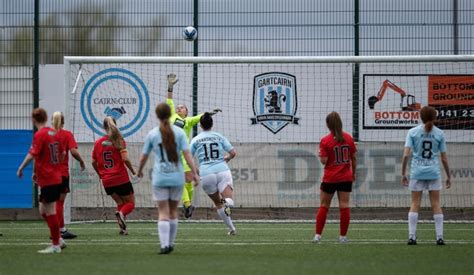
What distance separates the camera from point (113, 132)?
18719mm

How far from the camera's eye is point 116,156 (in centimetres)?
1892

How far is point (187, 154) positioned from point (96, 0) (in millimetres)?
10191

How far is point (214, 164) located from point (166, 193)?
4.21 meters

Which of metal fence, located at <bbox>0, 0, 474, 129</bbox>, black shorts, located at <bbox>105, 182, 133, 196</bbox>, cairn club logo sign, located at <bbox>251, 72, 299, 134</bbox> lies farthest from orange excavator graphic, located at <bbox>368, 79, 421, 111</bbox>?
black shorts, located at <bbox>105, 182, 133, 196</bbox>

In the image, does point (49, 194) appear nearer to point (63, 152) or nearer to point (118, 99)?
point (63, 152)

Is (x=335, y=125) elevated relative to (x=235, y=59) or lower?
lower

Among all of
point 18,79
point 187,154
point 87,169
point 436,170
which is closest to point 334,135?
point 436,170

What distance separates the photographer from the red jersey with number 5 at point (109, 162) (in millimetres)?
18906

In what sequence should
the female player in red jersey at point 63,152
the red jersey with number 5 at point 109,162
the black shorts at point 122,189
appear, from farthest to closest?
the black shorts at point 122,189, the red jersey with number 5 at point 109,162, the female player in red jersey at point 63,152

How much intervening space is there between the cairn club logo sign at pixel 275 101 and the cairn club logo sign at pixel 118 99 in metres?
2.35

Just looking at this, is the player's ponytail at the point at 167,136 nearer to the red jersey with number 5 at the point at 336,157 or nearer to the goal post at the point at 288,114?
the red jersey with number 5 at the point at 336,157

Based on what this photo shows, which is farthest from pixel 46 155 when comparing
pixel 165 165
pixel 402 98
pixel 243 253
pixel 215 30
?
pixel 402 98

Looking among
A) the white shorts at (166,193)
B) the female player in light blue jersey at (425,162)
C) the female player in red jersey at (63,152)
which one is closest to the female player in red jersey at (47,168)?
the female player in red jersey at (63,152)

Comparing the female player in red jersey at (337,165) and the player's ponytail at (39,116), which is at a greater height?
the player's ponytail at (39,116)
